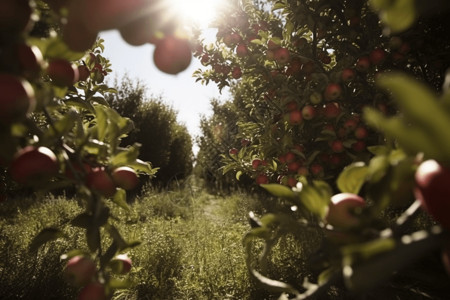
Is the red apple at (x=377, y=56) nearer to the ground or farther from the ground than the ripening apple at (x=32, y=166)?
farther from the ground

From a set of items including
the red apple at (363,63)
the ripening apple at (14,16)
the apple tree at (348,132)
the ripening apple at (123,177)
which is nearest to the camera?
the apple tree at (348,132)

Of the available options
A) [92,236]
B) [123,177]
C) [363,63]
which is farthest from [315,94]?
[92,236]

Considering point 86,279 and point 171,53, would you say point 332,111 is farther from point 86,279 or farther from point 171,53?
point 86,279

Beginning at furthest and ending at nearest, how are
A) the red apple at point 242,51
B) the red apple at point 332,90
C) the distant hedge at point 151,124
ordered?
1. the distant hedge at point 151,124
2. the red apple at point 242,51
3. the red apple at point 332,90

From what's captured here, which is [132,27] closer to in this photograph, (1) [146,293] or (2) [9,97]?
(2) [9,97]

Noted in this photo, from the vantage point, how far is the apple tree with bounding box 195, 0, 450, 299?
41 centimetres

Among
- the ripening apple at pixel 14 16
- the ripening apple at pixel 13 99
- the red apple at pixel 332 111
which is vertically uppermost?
the red apple at pixel 332 111

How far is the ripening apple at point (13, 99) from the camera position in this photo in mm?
502

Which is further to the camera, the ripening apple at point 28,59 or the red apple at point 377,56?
the red apple at point 377,56

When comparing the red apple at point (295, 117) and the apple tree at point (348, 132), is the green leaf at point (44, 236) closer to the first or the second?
the apple tree at point (348, 132)

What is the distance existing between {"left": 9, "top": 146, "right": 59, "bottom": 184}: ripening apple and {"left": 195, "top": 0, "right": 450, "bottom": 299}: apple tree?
0.48 metres

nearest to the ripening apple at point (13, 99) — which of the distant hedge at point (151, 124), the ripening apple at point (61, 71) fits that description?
the ripening apple at point (61, 71)

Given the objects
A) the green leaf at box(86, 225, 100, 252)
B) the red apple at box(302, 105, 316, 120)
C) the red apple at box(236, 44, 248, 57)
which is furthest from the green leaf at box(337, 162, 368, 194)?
the red apple at box(236, 44, 248, 57)

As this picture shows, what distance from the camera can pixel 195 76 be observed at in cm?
359
